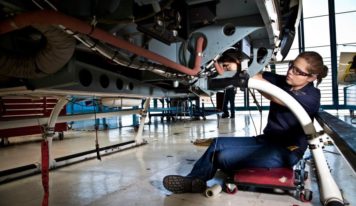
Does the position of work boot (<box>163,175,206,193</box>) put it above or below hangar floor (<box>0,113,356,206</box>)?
above

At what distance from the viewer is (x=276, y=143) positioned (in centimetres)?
170

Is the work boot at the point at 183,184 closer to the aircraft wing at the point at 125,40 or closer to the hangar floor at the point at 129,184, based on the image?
the hangar floor at the point at 129,184

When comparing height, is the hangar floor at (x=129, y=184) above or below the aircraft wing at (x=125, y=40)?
below

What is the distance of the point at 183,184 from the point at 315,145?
2.53 ft

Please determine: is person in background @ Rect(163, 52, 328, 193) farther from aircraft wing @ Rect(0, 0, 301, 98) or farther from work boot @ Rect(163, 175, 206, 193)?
aircraft wing @ Rect(0, 0, 301, 98)

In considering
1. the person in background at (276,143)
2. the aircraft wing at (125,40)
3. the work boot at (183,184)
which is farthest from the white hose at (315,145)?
the work boot at (183,184)

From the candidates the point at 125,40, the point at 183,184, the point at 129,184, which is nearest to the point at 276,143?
the point at 183,184

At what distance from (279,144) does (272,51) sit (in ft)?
2.29

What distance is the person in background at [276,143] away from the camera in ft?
5.14

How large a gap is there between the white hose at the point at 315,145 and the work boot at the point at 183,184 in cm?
64

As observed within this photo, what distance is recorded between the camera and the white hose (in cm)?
139

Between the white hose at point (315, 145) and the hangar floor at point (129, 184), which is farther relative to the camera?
the hangar floor at point (129, 184)

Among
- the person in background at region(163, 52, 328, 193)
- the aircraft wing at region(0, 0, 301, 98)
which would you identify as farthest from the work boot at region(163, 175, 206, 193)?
the aircraft wing at region(0, 0, 301, 98)

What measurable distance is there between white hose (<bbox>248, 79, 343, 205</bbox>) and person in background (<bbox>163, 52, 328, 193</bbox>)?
0.11 metres
